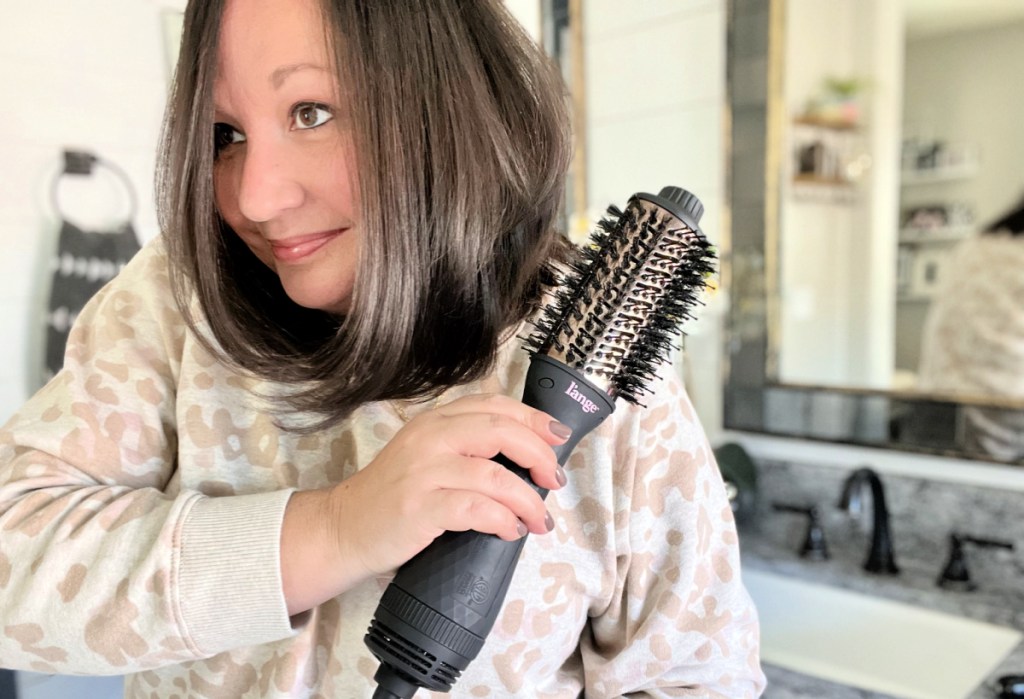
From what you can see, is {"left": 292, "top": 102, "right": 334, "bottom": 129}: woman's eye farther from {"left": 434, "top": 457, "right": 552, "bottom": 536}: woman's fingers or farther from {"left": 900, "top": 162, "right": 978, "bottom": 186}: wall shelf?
{"left": 900, "top": 162, "right": 978, "bottom": 186}: wall shelf

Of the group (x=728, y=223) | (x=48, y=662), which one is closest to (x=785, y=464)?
(x=728, y=223)

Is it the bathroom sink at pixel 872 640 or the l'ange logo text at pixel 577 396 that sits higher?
the l'ange logo text at pixel 577 396

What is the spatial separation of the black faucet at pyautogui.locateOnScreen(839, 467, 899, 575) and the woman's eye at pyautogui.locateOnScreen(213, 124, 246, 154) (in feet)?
3.23

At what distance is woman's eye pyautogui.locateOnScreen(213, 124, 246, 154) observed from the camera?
50 cm

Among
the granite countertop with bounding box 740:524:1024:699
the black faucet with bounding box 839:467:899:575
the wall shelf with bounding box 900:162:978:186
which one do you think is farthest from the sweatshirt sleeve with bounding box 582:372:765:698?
the wall shelf with bounding box 900:162:978:186

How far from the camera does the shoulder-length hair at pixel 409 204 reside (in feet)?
1.44

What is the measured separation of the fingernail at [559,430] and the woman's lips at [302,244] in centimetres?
19

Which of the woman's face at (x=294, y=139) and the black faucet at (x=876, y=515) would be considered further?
the black faucet at (x=876, y=515)

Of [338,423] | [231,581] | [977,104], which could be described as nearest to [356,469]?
[338,423]

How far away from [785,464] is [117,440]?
42.1 inches

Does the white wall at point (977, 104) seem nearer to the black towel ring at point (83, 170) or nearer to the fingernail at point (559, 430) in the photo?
the fingernail at point (559, 430)

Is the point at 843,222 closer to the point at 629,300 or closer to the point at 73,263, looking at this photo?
the point at 629,300

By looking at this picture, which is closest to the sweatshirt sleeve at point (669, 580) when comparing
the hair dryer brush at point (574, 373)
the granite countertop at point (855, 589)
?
the hair dryer brush at point (574, 373)

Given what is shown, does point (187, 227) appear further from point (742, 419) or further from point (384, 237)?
point (742, 419)
